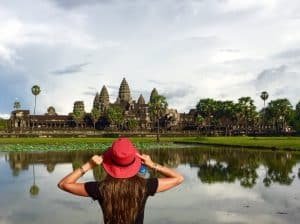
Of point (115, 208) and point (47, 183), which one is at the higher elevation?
point (115, 208)

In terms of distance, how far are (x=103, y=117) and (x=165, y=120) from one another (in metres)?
22.0

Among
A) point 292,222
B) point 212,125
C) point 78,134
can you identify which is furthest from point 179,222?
point 212,125

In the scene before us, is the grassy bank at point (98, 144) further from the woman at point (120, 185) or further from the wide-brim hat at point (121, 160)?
the wide-brim hat at point (121, 160)

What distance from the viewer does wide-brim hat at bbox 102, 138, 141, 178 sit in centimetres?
459

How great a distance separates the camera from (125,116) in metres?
168

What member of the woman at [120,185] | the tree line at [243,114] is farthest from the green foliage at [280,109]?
the woman at [120,185]

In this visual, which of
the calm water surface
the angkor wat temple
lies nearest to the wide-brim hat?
the calm water surface

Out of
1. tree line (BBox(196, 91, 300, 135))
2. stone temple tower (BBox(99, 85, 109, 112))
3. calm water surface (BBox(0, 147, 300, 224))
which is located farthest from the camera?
stone temple tower (BBox(99, 85, 109, 112))

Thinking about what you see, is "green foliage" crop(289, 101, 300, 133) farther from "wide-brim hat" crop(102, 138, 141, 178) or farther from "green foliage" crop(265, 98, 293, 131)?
"wide-brim hat" crop(102, 138, 141, 178)

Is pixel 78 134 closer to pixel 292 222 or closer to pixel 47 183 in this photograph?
pixel 47 183

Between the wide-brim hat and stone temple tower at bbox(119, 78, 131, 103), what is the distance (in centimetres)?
18047

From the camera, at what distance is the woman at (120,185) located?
4.65 m

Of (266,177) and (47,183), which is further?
(266,177)

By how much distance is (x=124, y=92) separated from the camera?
187250 mm
